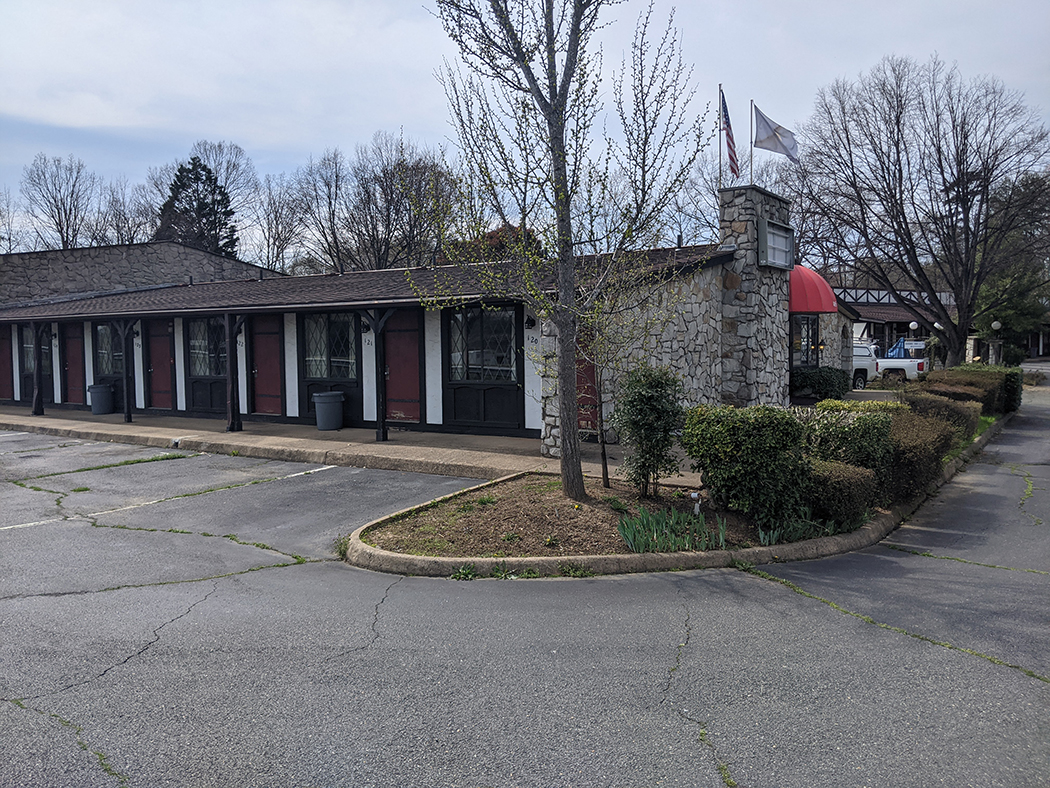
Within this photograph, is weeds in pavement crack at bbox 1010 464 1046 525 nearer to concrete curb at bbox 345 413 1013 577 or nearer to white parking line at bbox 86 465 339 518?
concrete curb at bbox 345 413 1013 577

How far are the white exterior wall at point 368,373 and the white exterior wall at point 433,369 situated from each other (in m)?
1.33

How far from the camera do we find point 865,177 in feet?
72.9

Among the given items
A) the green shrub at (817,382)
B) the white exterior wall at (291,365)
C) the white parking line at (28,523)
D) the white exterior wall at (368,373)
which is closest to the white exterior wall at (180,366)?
the white exterior wall at (291,365)

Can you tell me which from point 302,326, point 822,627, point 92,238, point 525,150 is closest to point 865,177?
point 302,326

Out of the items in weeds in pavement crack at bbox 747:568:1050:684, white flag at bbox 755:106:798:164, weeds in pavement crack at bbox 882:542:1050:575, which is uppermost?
white flag at bbox 755:106:798:164

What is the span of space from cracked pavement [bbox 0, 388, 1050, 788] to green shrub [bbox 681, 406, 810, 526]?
784 millimetres

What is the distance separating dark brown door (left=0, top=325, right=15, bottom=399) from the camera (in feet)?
77.3

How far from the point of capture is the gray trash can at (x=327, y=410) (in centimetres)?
1566

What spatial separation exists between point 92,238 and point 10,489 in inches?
1762

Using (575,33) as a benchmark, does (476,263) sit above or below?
below

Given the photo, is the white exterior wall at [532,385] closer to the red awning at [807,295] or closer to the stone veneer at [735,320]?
the stone veneer at [735,320]

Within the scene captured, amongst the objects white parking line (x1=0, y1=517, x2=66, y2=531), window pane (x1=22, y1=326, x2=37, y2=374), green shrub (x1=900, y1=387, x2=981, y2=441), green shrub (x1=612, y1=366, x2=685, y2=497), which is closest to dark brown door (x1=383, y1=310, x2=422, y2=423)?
white parking line (x1=0, y1=517, x2=66, y2=531)

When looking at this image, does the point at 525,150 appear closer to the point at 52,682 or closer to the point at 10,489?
the point at 52,682

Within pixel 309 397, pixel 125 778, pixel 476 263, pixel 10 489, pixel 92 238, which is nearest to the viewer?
pixel 125 778
